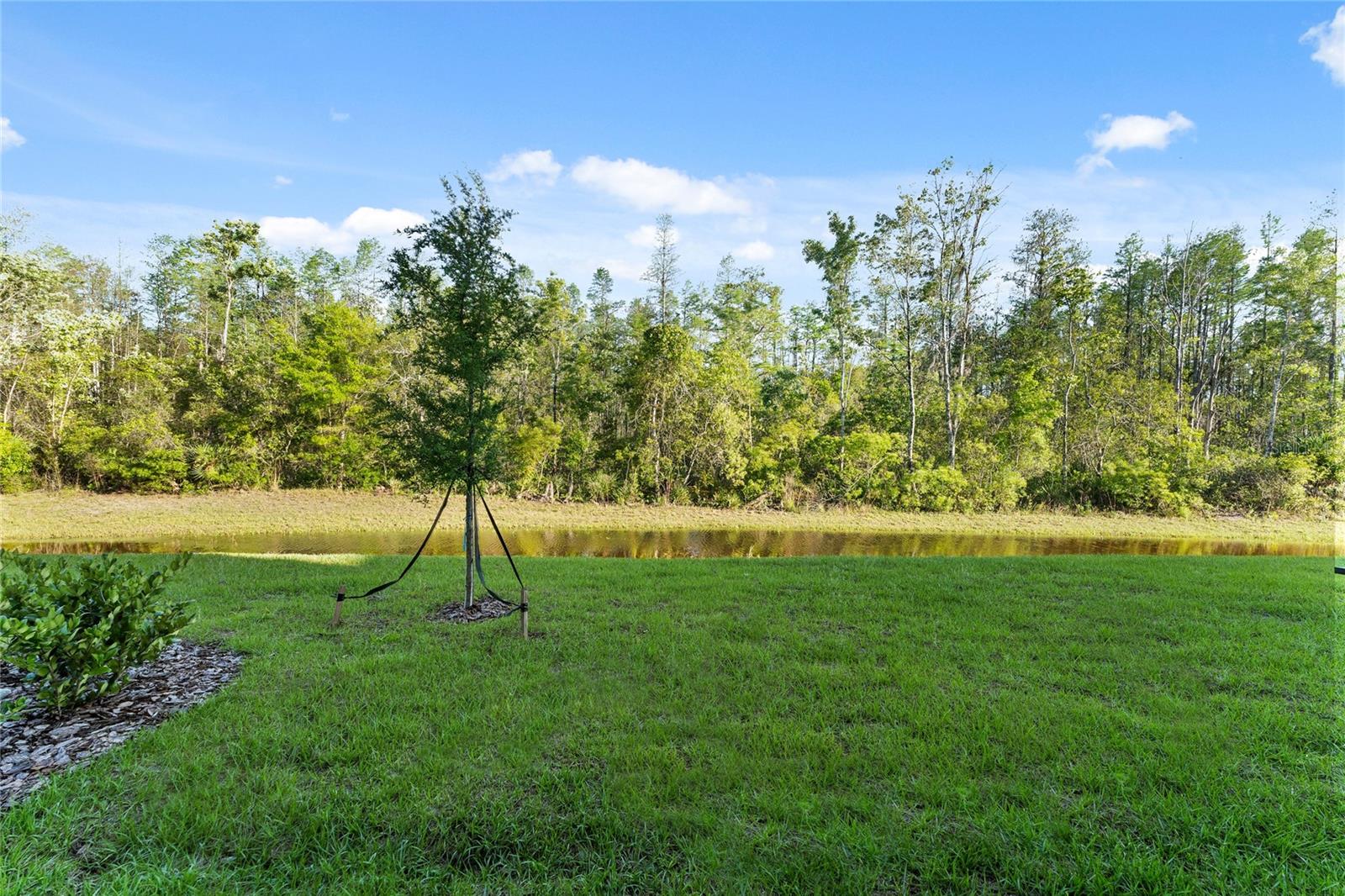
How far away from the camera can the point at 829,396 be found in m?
21.0

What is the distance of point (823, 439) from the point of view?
19469 millimetres

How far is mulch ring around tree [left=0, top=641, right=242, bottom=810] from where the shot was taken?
2.74m

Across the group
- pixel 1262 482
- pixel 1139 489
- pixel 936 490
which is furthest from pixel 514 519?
pixel 1262 482

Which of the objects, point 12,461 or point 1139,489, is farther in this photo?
point 1139,489

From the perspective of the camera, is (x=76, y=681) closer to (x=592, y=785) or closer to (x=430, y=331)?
(x=592, y=785)

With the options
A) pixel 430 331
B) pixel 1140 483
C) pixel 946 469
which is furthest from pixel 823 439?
pixel 430 331

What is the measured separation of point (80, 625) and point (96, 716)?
558 mm

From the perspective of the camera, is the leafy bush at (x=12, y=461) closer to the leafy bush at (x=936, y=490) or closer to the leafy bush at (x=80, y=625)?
the leafy bush at (x=80, y=625)

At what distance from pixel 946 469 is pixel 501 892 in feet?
61.9

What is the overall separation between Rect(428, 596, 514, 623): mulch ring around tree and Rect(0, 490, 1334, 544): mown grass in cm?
949

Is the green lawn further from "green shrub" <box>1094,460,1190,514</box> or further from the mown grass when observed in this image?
"green shrub" <box>1094,460,1190,514</box>

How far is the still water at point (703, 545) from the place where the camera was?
11195 mm

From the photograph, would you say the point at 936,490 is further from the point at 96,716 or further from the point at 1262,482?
the point at 96,716

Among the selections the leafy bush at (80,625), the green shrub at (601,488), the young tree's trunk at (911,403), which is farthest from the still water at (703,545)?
the leafy bush at (80,625)
